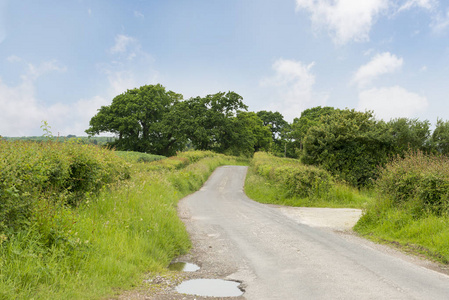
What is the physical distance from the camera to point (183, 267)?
7027 millimetres

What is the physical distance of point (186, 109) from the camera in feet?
184

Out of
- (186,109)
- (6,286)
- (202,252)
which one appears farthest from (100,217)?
(186,109)

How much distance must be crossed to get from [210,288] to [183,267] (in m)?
1.43

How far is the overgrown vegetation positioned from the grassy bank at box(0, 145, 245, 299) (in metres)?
5.95

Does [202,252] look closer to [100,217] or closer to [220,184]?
[100,217]

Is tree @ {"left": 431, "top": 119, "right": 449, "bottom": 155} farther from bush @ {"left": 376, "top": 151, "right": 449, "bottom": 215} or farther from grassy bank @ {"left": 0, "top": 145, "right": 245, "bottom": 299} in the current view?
grassy bank @ {"left": 0, "top": 145, "right": 245, "bottom": 299}

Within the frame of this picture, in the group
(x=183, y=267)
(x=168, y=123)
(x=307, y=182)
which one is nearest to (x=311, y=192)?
(x=307, y=182)

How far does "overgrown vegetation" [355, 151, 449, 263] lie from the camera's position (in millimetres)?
8375

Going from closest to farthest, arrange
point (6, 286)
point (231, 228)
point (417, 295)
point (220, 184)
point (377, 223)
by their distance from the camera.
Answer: point (6, 286) → point (417, 295) → point (377, 223) → point (231, 228) → point (220, 184)

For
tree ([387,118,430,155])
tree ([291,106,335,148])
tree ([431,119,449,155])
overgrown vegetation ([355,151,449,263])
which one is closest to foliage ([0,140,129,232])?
overgrown vegetation ([355,151,449,263])

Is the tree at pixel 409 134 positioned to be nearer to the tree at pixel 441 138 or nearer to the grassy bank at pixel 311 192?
the tree at pixel 441 138

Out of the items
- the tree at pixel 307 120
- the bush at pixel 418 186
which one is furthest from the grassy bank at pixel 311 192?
the tree at pixel 307 120

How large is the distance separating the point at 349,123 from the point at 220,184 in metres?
Result: 12.6

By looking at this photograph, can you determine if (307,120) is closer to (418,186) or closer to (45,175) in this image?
(418,186)
